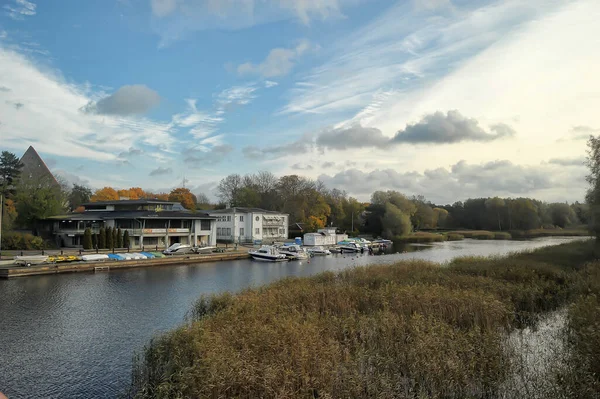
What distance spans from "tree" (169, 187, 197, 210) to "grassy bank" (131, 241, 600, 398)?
76.9 meters

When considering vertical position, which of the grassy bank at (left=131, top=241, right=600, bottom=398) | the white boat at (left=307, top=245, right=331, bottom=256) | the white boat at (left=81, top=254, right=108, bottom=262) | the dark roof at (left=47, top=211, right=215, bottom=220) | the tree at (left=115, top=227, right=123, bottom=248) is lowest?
the white boat at (left=307, top=245, right=331, bottom=256)

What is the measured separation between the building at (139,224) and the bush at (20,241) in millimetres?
4915

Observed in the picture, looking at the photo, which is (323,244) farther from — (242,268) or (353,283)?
(353,283)

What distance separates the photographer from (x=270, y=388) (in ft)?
27.3

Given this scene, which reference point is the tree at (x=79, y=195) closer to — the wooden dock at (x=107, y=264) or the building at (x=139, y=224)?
the building at (x=139, y=224)

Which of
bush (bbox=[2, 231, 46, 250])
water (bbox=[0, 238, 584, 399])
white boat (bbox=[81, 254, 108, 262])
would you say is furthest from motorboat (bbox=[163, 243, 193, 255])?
bush (bbox=[2, 231, 46, 250])

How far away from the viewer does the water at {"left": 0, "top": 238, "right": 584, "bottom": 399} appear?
1220 centimetres

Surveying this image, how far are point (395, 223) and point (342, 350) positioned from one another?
254ft

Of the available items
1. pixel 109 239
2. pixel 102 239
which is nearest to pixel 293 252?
pixel 109 239

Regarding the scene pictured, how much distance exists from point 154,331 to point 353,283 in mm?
9538

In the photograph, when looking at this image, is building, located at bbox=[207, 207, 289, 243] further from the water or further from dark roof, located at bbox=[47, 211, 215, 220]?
the water

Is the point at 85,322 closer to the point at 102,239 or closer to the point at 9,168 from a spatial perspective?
the point at 102,239

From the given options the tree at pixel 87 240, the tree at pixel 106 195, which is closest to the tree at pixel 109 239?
the tree at pixel 87 240

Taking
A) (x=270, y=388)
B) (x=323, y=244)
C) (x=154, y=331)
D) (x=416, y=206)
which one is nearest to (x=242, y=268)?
(x=154, y=331)
